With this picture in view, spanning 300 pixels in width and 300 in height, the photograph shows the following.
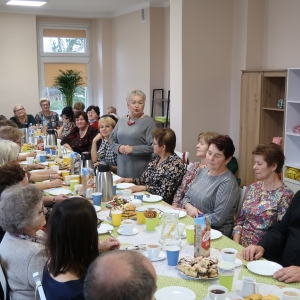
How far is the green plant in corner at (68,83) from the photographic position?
9.97 m

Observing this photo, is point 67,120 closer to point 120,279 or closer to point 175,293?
point 175,293

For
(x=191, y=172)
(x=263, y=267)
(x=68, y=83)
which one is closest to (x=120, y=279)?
(x=263, y=267)

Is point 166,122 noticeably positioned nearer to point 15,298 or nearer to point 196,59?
point 196,59

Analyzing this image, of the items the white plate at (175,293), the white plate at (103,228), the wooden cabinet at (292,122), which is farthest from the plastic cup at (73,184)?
the wooden cabinet at (292,122)

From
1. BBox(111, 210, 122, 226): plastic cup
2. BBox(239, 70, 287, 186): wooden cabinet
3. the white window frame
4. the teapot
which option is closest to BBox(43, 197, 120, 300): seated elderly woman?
the teapot

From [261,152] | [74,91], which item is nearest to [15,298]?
A: [261,152]

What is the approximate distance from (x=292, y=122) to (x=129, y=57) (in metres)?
4.68

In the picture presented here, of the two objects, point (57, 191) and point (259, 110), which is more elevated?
point (259, 110)

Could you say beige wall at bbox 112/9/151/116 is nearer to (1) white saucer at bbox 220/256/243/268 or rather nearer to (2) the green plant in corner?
(2) the green plant in corner

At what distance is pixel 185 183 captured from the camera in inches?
138

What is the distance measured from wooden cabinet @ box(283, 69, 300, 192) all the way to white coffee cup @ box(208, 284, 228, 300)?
3805 millimetres

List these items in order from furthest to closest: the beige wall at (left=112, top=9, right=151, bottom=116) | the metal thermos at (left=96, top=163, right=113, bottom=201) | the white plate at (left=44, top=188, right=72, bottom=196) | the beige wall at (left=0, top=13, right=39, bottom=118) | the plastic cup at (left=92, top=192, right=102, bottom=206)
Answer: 1. the beige wall at (left=0, top=13, right=39, bottom=118)
2. the beige wall at (left=112, top=9, right=151, bottom=116)
3. the white plate at (left=44, top=188, right=72, bottom=196)
4. the metal thermos at (left=96, top=163, right=113, bottom=201)
5. the plastic cup at (left=92, top=192, right=102, bottom=206)

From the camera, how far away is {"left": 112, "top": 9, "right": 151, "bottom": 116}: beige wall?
339 inches

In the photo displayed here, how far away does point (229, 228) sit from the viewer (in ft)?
9.71
